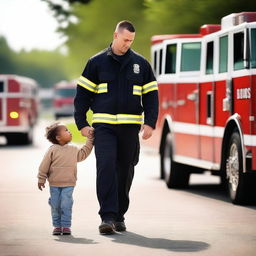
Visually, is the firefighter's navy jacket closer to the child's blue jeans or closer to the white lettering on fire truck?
the child's blue jeans

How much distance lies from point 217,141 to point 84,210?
2438 mm

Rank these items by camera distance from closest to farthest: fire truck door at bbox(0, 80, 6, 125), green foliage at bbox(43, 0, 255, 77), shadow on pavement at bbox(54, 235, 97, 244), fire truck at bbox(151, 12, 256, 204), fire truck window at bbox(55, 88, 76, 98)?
shadow on pavement at bbox(54, 235, 97, 244)
fire truck at bbox(151, 12, 256, 204)
green foliage at bbox(43, 0, 255, 77)
fire truck door at bbox(0, 80, 6, 125)
fire truck window at bbox(55, 88, 76, 98)

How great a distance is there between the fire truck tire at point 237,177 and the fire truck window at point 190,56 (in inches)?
96.0

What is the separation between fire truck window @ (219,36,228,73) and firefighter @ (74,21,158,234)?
3662mm

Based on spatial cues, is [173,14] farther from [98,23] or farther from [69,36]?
[69,36]

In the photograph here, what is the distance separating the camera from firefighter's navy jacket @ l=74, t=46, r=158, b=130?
35.8 ft

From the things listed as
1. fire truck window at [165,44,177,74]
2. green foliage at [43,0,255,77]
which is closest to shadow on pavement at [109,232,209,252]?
fire truck window at [165,44,177,74]

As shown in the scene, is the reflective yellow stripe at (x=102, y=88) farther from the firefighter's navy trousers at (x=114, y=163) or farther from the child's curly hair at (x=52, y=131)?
the child's curly hair at (x=52, y=131)

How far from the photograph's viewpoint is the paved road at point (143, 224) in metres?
9.74

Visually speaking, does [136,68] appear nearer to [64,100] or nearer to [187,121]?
[187,121]

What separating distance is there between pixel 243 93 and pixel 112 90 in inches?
118

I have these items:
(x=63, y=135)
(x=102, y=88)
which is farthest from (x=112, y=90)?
(x=63, y=135)

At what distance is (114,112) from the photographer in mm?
10906

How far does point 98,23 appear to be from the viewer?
4838 cm
